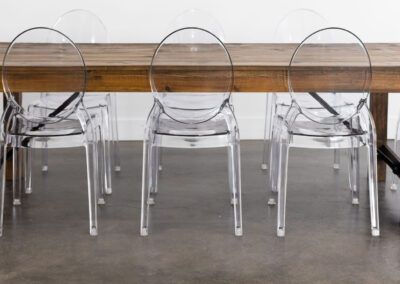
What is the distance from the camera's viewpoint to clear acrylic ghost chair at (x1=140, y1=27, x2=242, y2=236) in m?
3.25

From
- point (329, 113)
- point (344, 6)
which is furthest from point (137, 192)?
point (344, 6)

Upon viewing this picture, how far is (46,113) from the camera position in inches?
142

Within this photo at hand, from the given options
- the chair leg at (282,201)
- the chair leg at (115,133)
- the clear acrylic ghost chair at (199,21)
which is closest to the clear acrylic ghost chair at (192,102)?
the chair leg at (282,201)

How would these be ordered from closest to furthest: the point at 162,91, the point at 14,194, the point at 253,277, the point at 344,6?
1. the point at 253,277
2. the point at 162,91
3. the point at 14,194
4. the point at 344,6

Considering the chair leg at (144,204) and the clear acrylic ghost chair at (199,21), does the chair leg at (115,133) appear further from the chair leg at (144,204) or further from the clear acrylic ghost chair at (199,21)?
the chair leg at (144,204)

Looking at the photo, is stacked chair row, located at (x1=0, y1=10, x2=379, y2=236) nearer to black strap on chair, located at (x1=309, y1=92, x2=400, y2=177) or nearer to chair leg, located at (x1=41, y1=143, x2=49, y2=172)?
black strap on chair, located at (x1=309, y1=92, x2=400, y2=177)

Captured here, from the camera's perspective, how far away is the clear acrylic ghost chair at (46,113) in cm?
328

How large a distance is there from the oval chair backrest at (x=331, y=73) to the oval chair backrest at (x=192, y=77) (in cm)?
29

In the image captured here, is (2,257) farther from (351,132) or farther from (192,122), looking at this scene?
(351,132)

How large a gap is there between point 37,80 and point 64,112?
0.70ft

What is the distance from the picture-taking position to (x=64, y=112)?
136 inches

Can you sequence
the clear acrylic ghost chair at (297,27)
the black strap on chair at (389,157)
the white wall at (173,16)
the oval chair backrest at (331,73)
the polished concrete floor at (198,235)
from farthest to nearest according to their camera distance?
the white wall at (173,16), the clear acrylic ghost chair at (297,27), the black strap on chair at (389,157), the oval chair backrest at (331,73), the polished concrete floor at (198,235)

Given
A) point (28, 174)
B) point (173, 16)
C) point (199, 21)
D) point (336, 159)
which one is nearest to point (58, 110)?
point (28, 174)

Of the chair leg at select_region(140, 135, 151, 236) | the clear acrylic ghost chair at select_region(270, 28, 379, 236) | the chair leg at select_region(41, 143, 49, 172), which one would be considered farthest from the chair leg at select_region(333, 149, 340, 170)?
the chair leg at select_region(41, 143, 49, 172)
